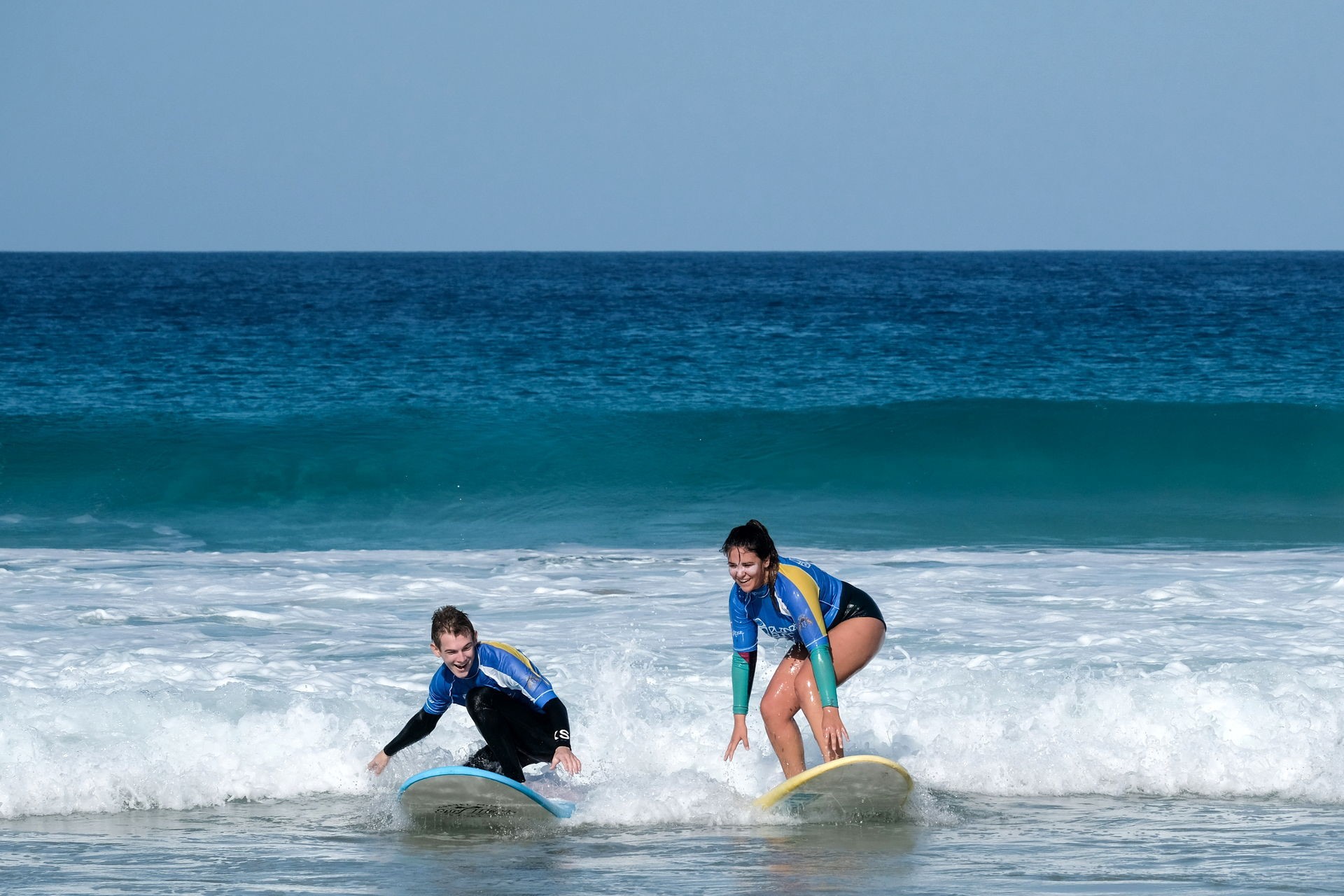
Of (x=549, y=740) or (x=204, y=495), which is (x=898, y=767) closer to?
(x=549, y=740)

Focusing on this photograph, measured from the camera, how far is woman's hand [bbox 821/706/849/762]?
6.19m

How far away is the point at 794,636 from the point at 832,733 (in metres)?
0.52

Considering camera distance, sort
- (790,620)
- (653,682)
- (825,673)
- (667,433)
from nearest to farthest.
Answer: (825,673) → (790,620) → (653,682) → (667,433)

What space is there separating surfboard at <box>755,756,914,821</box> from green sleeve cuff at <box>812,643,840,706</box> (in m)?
0.27

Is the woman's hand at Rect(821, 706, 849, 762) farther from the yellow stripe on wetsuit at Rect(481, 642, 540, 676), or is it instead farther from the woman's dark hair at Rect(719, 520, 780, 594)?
the yellow stripe on wetsuit at Rect(481, 642, 540, 676)

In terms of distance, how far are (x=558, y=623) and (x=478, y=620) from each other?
2.27 feet

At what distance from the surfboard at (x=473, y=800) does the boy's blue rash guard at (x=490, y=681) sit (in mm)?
394

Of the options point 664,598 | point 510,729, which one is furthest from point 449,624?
point 664,598

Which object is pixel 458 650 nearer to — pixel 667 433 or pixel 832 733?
pixel 832 733

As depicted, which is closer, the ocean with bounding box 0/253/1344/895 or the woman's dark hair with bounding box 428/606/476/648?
the ocean with bounding box 0/253/1344/895

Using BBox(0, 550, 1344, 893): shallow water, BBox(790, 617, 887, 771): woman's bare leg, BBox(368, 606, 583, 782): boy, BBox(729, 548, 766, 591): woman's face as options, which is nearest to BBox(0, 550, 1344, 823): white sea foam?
BBox(0, 550, 1344, 893): shallow water

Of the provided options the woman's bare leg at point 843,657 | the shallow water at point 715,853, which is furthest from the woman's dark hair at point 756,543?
the shallow water at point 715,853

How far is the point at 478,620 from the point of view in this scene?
10.7m

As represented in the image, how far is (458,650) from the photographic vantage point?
6352mm
